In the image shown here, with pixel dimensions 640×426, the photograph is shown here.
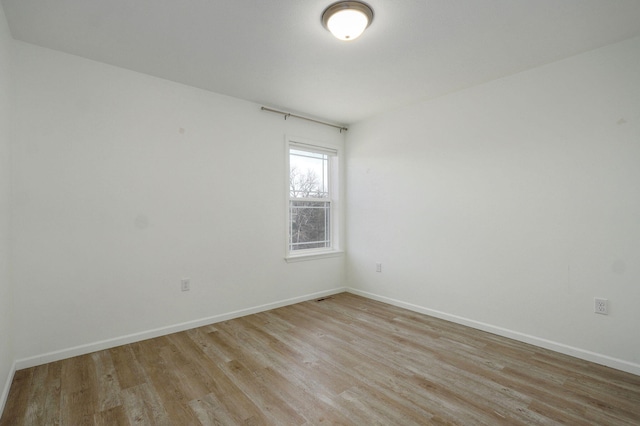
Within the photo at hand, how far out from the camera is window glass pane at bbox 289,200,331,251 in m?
4.32

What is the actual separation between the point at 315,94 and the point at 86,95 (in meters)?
2.20

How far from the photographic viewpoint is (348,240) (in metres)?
4.77

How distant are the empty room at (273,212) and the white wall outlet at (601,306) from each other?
0.05ft

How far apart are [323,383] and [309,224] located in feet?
8.38

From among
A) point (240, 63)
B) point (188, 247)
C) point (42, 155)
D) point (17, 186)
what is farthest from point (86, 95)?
point (188, 247)

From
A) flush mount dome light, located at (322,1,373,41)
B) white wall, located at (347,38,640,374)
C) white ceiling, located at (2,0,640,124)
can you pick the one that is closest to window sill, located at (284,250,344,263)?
white wall, located at (347,38,640,374)

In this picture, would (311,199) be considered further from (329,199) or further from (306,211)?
(329,199)

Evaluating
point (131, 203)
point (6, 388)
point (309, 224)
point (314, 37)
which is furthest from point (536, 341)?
point (6, 388)

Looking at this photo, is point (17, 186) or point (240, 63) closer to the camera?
point (17, 186)

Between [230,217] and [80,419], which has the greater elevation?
[230,217]

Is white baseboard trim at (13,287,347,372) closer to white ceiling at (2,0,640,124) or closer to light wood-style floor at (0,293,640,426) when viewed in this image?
light wood-style floor at (0,293,640,426)

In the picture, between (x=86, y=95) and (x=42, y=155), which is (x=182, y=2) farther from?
(x=42, y=155)

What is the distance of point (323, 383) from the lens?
7.28 feet

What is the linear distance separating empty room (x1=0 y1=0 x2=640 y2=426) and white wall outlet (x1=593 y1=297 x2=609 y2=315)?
0.6 inches
